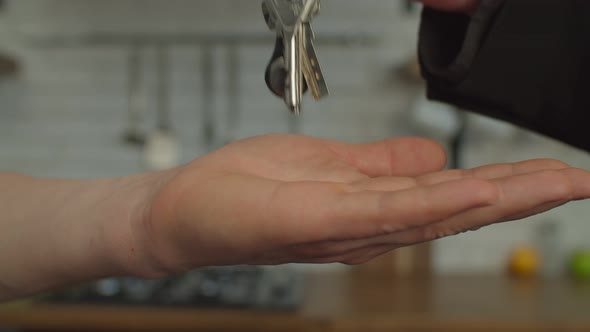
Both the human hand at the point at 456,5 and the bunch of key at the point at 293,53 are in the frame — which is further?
the human hand at the point at 456,5

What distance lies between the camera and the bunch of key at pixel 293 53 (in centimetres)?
38

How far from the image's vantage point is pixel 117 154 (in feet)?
5.39

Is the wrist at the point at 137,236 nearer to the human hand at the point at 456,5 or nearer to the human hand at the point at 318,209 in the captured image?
the human hand at the point at 318,209

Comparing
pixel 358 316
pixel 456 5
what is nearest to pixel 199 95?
pixel 358 316

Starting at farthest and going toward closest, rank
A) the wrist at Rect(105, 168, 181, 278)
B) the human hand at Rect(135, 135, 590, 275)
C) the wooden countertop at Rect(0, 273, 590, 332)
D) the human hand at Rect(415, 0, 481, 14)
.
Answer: the wooden countertop at Rect(0, 273, 590, 332) < the human hand at Rect(415, 0, 481, 14) < the wrist at Rect(105, 168, 181, 278) < the human hand at Rect(135, 135, 590, 275)

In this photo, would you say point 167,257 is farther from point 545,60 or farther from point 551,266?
point 551,266

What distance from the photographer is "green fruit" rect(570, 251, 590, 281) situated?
4.82 feet

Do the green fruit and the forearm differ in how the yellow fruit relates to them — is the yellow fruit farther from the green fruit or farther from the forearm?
the forearm

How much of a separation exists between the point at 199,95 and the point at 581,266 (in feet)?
3.80

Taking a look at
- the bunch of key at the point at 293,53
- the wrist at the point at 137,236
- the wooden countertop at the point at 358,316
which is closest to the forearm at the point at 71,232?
the wrist at the point at 137,236

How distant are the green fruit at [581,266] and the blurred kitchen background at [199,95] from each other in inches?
1.8

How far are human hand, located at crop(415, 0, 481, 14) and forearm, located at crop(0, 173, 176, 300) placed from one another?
328 mm

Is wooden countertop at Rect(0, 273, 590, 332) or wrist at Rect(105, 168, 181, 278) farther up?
wrist at Rect(105, 168, 181, 278)

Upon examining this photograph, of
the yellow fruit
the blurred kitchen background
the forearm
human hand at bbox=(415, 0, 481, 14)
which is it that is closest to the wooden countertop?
the yellow fruit
